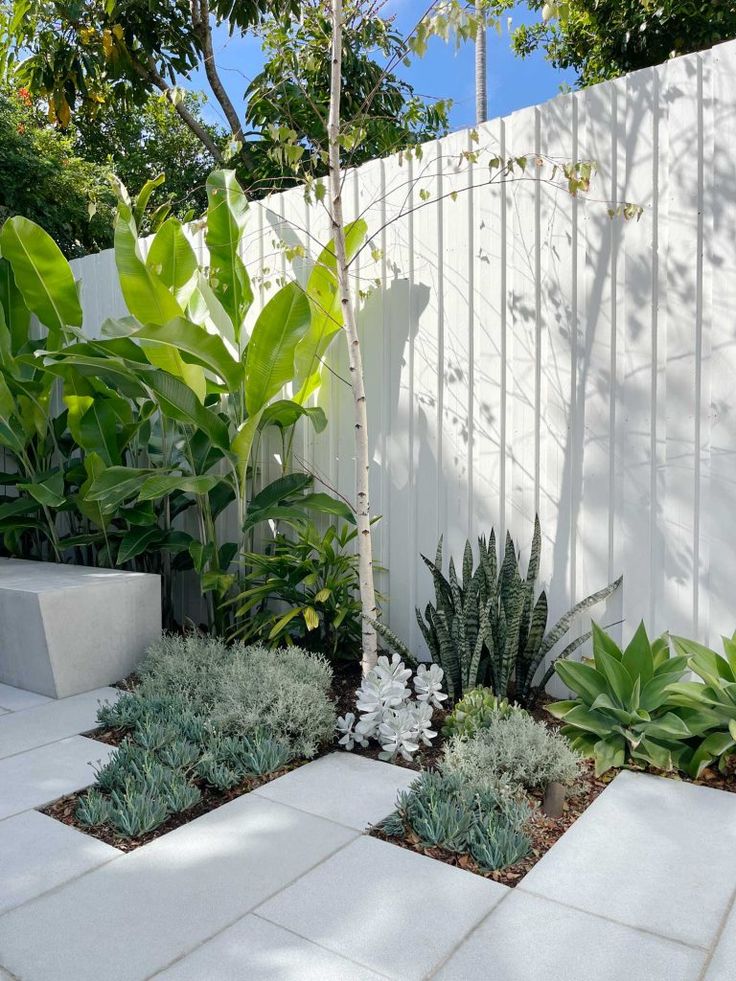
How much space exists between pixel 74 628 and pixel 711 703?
2561mm

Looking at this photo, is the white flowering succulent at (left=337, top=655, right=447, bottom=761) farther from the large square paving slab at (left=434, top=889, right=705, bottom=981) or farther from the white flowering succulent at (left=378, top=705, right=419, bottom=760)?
the large square paving slab at (left=434, top=889, right=705, bottom=981)

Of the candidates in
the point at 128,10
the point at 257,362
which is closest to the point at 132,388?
the point at 257,362

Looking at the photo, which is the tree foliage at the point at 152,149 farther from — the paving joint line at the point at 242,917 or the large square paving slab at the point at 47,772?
the paving joint line at the point at 242,917

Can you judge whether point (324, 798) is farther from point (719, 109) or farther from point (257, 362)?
point (719, 109)

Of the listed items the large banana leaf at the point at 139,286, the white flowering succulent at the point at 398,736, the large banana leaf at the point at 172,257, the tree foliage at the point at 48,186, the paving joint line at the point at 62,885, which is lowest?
the paving joint line at the point at 62,885

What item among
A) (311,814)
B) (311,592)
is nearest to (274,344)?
(311,592)

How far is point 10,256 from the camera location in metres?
4.03

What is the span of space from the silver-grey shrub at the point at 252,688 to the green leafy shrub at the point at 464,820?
1.86 ft

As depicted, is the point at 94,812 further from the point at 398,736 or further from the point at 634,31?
the point at 634,31

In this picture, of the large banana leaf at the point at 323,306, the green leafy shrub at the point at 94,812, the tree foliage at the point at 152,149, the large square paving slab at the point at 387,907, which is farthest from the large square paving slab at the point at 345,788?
the tree foliage at the point at 152,149

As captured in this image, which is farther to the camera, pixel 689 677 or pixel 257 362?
pixel 257 362

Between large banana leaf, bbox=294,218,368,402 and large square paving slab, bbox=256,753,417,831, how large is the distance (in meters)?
1.83

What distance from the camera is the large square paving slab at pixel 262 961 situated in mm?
1586

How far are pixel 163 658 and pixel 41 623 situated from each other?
1.76 ft
